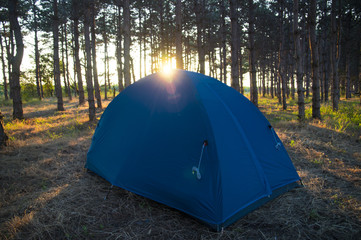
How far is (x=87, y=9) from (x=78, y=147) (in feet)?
20.9

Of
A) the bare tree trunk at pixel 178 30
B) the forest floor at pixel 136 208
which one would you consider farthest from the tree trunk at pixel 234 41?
the forest floor at pixel 136 208

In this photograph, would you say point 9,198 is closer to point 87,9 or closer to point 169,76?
point 169,76

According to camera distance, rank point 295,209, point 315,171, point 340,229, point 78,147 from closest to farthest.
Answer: point 340,229 < point 295,209 < point 315,171 < point 78,147

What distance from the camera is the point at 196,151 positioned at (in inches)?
109

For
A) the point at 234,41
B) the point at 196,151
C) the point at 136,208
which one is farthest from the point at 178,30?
the point at 136,208

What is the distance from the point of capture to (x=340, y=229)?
8.14 ft

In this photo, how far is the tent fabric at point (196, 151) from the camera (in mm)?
2627

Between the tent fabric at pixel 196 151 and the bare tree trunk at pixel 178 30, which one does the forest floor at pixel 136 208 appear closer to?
the tent fabric at pixel 196 151

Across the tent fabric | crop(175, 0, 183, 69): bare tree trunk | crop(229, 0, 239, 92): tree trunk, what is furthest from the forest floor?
crop(175, 0, 183, 69): bare tree trunk

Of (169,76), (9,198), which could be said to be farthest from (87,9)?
(9,198)

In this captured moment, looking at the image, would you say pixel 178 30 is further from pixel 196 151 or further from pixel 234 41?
pixel 196 151

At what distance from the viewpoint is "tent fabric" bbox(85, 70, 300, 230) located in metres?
2.63

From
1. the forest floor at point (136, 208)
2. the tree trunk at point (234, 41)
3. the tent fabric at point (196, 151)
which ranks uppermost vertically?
the tree trunk at point (234, 41)

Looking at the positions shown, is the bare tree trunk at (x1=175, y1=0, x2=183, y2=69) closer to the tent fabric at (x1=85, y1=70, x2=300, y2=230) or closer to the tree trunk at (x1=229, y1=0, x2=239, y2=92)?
the tree trunk at (x1=229, y1=0, x2=239, y2=92)
